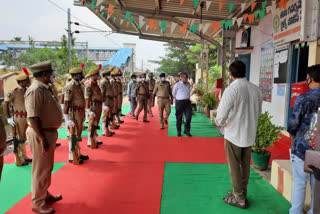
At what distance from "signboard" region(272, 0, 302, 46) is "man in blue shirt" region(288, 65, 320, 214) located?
3.00 m

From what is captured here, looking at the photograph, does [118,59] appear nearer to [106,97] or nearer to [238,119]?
[106,97]

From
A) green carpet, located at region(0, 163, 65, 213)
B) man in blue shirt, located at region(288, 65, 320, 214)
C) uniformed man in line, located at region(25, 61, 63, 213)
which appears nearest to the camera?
man in blue shirt, located at region(288, 65, 320, 214)

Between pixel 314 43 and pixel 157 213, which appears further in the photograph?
pixel 314 43

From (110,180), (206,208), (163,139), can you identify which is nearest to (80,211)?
(110,180)

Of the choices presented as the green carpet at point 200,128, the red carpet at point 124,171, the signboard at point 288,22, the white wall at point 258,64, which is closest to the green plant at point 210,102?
the green carpet at point 200,128

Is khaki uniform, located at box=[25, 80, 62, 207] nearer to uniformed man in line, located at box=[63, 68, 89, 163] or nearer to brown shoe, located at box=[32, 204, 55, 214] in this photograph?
brown shoe, located at box=[32, 204, 55, 214]

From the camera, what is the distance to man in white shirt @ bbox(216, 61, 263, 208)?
2637 mm

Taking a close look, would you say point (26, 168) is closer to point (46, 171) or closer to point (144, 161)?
point (46, 171)

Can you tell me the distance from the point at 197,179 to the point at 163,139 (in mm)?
2476

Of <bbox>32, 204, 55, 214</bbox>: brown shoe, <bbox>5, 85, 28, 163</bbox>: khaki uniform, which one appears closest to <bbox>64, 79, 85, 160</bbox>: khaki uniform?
<bbox>5, 85, 28, 163</bbox>: khaki uniform

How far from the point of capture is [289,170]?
3008 mm

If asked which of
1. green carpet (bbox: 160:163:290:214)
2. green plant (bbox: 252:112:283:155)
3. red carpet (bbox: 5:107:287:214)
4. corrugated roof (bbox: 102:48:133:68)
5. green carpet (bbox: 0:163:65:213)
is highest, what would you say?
corrugated roof (bbox: 102:48:133:68)

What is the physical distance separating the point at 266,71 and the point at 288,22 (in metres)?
2.28

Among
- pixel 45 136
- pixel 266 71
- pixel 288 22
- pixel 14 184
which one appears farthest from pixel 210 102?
pixel 45 136
